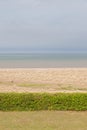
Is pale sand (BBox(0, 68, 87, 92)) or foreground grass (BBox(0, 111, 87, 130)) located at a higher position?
pale sand (BBox(0, 68, 87, 92))

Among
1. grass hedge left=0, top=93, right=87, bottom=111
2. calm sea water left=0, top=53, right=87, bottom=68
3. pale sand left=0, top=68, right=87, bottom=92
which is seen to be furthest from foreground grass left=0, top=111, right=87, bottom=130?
calm sea water left=0, top=53, right=87, bottom=68

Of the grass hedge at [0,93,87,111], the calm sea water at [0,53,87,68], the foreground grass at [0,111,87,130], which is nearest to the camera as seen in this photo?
the foreground grass at [0,111,87,130]

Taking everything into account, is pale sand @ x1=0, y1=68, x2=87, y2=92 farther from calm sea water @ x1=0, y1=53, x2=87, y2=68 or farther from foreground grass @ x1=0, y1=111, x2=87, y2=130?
calm sea water @ x1=0, y1=53, x2=87, y2=68

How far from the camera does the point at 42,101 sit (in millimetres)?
12406

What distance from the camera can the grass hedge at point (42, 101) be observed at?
489 inches

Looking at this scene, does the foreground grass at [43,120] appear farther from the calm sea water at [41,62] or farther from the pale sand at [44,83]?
the calm sea water at [41,62]

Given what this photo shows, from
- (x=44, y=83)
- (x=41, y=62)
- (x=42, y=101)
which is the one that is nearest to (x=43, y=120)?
(x=42, y=101)

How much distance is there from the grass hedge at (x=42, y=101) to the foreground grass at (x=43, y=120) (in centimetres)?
32

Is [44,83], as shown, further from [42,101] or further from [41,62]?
[41,62]

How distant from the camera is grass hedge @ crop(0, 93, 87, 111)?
12.4 meters

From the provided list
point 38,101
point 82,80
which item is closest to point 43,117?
point 38,101

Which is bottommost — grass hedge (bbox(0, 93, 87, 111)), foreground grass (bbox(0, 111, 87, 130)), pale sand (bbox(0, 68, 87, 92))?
foreground grass (bbox(0, 111, 87, 130))

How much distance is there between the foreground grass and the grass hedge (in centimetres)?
32

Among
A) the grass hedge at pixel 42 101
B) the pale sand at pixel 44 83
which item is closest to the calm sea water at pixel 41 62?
the pale sand at pixel 44 83
